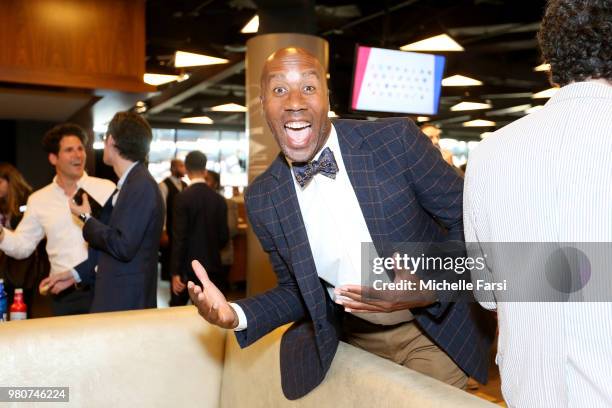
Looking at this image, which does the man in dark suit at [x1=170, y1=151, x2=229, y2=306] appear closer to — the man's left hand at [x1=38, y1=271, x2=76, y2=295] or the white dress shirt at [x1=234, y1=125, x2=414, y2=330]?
the man's left hand at [x1=38, y1=271, x2=76, y2=295]

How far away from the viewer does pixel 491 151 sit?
1189mm

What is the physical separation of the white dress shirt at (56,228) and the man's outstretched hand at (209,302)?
163cm

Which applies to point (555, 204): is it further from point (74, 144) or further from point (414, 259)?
point (74, 144)

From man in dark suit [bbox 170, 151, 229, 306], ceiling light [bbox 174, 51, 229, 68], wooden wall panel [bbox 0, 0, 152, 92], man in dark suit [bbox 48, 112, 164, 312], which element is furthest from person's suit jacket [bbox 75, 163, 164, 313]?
ceiling light [bbox 174, 51, 229, 68]

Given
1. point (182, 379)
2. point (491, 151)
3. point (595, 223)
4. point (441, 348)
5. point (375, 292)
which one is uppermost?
point (491, 151)

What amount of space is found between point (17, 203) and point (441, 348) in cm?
355

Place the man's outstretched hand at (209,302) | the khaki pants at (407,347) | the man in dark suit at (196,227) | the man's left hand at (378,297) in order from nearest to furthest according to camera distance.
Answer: the man's left hand at (378,297), the man's outstretched hand at (209,302), the khaki pants at (407,347), the man in dark suit at (196,227)

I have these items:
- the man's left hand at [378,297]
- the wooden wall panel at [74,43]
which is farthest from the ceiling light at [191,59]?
the man's left hand at [378,297]

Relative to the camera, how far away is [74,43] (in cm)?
453

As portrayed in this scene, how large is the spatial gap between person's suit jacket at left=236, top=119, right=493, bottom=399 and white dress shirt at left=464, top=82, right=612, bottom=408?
20.6 inches

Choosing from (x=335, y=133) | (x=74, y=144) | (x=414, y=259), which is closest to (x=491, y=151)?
(x=414, y=259)

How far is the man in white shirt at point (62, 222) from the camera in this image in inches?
127

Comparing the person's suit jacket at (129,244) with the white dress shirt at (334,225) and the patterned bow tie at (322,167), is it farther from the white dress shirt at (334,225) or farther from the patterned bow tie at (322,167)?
the patterned bow tie at (322,167)

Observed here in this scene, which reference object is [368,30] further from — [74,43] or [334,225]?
[334,225]
